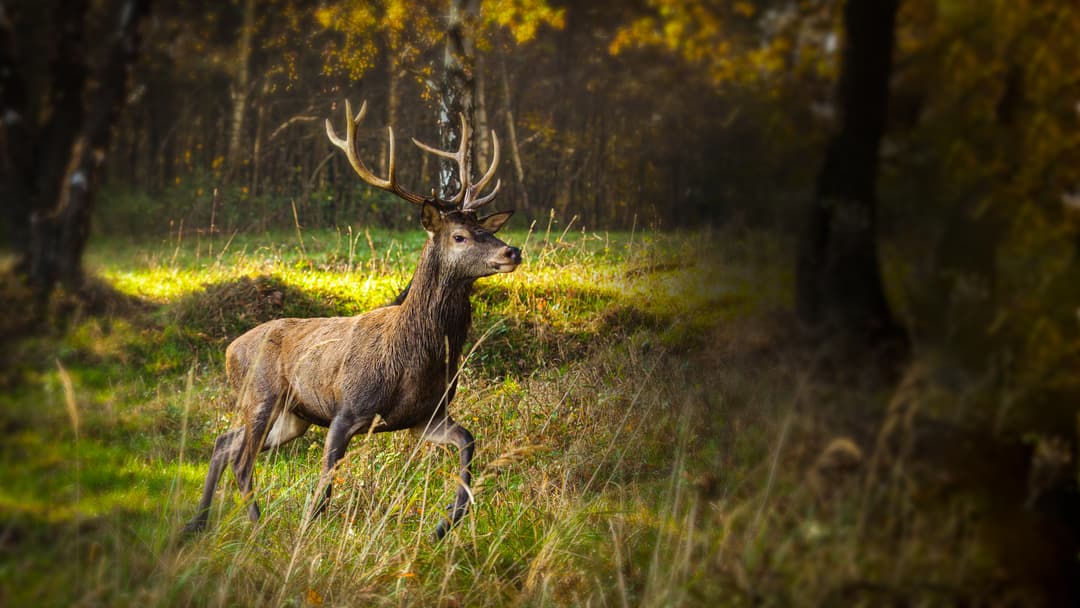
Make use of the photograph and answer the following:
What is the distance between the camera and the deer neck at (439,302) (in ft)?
14.6

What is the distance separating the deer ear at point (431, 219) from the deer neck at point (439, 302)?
3.7 inches

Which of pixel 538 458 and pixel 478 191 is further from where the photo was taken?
pixel 478 191

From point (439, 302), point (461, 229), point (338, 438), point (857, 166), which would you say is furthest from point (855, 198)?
point (338, 438)

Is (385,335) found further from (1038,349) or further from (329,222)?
(1038,349)

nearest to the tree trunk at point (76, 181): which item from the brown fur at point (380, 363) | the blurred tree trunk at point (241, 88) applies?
the blurred tree trunk at point (241, 88)

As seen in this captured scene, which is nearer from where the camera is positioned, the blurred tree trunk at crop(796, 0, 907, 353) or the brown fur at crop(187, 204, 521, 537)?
the blurred tree trunk at crop(796, 0, 907, 353)

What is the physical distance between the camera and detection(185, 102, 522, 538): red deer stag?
14.3 feet

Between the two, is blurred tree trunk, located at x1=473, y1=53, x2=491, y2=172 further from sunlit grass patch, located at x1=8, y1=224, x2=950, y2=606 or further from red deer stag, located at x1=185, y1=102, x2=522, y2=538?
red deer stag, located at x1=185, y1=102, x2=522, y2=538

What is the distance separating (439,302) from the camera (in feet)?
14.7

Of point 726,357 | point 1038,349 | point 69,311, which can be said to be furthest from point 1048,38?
point 69,311

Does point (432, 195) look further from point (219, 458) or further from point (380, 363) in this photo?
point (219, 458)

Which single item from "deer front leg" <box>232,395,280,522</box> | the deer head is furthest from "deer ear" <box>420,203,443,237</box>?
"deer front leg" <box>232,395,280,522</box>

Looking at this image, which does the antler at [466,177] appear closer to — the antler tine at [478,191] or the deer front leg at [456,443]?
the antler tine at [478,191]

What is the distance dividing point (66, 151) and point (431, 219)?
86.5 inches
